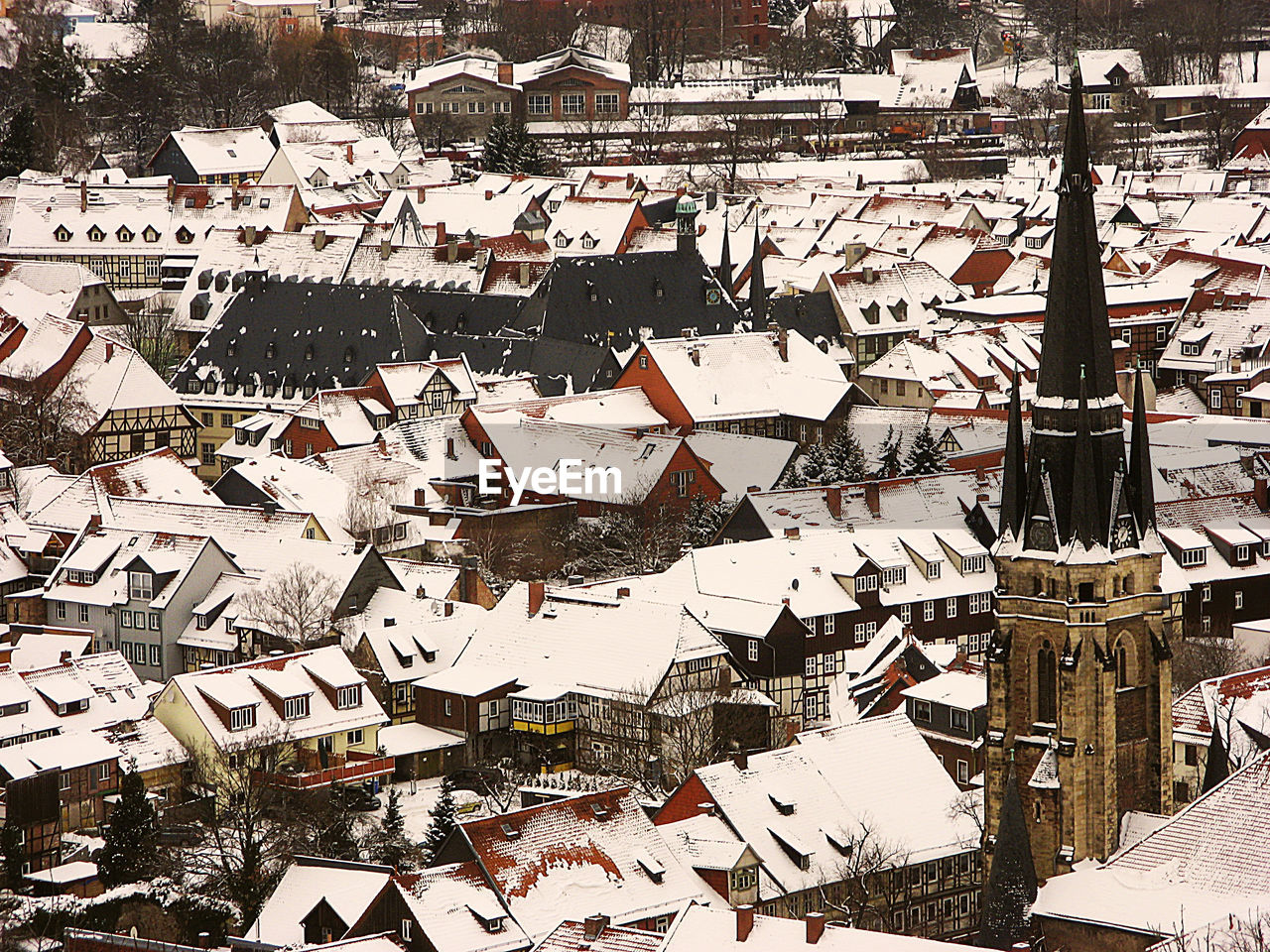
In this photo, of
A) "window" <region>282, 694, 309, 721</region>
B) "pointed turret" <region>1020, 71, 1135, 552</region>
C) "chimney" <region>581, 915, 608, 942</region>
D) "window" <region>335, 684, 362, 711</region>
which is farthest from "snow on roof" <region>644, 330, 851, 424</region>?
"chimney" <region>581, 915, 608, 942</region>

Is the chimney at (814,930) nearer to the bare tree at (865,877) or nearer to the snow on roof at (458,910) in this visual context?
the snow on roof at (458,910)

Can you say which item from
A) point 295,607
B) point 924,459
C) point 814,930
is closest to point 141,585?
point 295,607

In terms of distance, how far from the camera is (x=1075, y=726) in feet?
194

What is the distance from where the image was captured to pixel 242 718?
77.4m

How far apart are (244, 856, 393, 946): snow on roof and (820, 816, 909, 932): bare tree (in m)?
10.2

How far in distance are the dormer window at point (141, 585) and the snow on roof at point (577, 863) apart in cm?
2433

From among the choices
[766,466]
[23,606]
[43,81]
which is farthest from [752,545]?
[43,81]

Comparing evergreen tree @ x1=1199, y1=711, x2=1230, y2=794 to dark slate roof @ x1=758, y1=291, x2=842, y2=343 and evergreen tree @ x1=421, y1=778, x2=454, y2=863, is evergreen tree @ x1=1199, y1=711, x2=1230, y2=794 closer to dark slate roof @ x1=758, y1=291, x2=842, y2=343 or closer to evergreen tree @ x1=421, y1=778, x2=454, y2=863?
evergreen tree @ x1=421, y1=778, x2=454, y2=863

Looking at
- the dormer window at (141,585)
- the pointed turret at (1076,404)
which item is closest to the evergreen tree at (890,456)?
the dormer window at (141,585)

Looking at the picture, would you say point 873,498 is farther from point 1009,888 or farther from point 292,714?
point 1009,888

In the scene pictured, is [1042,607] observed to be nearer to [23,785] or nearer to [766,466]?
[23,785]

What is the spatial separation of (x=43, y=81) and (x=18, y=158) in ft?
61.1

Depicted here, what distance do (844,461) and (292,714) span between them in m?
28.2

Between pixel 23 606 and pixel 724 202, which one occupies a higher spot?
pixel 724 202
